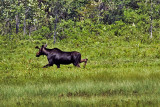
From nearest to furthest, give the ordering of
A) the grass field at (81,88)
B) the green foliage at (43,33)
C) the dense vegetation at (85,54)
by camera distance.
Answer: the grass field at (81,88) < the dense vegetation at (85,54) < the green foliage at (43,33)

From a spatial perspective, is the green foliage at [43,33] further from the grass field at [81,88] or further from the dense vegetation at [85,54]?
the grass field at [81,88]

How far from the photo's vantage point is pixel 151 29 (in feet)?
93.9

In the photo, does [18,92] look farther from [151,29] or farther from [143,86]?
[151,29]

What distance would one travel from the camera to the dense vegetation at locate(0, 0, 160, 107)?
9.80 m

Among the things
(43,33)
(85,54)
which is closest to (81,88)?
(85,54)

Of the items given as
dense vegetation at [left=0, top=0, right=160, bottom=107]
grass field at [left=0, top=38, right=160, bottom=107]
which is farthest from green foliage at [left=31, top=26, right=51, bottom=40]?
grass field at [left=0, top=38, right=160, bottom=107]

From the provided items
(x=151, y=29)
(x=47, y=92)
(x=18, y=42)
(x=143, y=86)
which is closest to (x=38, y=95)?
(x=47, y=92)

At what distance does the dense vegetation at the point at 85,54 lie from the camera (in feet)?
32.1

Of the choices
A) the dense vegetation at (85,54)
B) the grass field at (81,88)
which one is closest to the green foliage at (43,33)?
the dense vegetation at (85,54)

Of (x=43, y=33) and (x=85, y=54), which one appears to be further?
(x=43, y=33)

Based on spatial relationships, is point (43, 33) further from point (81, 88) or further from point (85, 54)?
point (81, 88)

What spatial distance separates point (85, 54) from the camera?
2241 centimetres

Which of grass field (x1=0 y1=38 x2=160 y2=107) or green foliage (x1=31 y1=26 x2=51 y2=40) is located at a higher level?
grass field (x1=0 y1=38 x2=160 y2=107)

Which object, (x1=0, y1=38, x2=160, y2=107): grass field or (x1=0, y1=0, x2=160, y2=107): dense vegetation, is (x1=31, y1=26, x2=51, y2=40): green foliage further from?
(x1=0, y1=38, x2=160, y2=107): grass field
